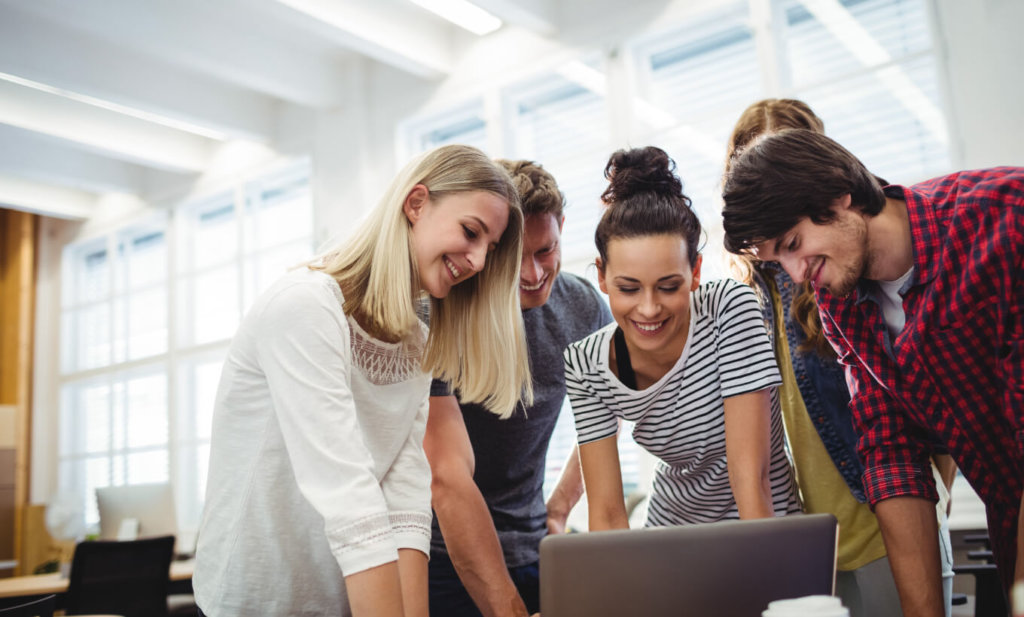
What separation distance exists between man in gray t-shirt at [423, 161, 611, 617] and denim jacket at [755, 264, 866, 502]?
0.59 m

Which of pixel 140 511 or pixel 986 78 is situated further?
pixel 140 511

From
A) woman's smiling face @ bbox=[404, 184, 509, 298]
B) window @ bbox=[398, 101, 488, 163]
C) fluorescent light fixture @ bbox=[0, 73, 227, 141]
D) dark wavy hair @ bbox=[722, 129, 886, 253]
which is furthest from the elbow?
fluorescent light fixture @ bbox=[0, 73, 227, 141]

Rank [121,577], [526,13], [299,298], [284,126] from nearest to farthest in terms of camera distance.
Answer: [299,298] → [121,577] → [526,13] → [284,126]

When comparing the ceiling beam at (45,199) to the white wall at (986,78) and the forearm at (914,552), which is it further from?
the forearm at (914,552)

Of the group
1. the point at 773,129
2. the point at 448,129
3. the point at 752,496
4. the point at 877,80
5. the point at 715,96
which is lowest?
the point at 752,496

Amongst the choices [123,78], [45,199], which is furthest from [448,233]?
[45,199]

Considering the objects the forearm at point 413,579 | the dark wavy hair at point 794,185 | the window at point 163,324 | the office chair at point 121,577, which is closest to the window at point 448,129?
the window at point 163,324

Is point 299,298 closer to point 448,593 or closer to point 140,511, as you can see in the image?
point 448,593

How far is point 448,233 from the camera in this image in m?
1.48

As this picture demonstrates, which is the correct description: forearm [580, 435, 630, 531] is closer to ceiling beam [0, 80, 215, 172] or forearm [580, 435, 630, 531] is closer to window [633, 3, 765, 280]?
window [633, 3, 765, 280]

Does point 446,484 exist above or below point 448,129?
below

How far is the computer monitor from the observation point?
4793 mm

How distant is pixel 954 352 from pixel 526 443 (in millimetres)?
1020

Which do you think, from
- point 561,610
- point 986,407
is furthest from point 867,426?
point 561,610
